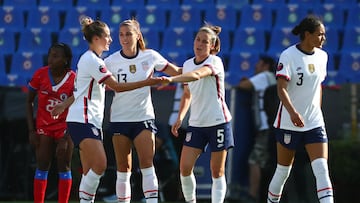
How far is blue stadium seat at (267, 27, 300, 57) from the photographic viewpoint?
46.2 ft

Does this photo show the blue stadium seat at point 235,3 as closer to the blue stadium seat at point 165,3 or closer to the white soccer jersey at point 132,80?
the blue stadium seat at point 165,3

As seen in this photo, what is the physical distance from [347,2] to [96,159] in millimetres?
8023

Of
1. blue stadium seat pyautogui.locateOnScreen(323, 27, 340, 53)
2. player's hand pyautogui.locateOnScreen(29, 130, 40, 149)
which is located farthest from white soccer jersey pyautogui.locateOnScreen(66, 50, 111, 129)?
blue stadium seat pyautogui.locateOnScreen(323, 27, 340, 53)

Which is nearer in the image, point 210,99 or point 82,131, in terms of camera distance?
point 82,131

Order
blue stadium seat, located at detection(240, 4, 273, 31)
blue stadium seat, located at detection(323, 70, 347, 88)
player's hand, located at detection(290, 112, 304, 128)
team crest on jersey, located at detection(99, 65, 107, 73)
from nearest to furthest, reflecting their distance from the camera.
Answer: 1. team crest on jersey, located at detection(99, 65, 107, 73)
2. player's hand, located at detection(290, 112, 304, 128)
3. blue stadium seat, located at detection(323, 70, 347, 88)
4. blue stadium seat, located at detection(240, 4, 273, 31)

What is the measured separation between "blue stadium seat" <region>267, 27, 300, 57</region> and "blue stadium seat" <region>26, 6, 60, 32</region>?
3761 millimetres

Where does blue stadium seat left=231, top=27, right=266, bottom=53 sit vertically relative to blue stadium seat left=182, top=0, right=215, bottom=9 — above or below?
below

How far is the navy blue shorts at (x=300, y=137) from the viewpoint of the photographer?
8227 millimetres

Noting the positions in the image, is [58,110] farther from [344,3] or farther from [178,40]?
[344,3]

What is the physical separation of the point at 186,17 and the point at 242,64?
1529 millimetres

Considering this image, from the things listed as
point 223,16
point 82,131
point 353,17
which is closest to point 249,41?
point 223,16

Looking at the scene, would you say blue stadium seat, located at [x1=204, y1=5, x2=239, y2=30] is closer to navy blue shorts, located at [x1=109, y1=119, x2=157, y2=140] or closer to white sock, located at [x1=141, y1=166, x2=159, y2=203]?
navy blue shorts, located at [x1=109, y1=119, x2=157, y2=140]

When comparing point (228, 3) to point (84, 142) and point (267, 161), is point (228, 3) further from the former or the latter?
point (84, 142)

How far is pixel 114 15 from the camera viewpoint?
49.7 ft
